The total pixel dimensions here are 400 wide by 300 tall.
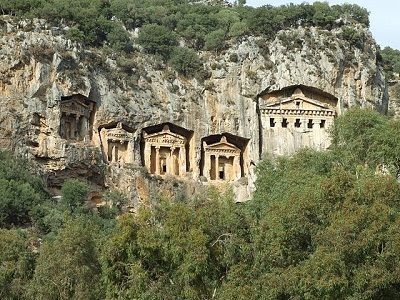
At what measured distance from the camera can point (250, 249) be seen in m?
31.6

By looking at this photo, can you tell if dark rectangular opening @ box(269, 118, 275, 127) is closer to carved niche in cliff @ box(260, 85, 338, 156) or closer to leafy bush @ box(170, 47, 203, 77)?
carved niche in cliff @ box(260, 85, 338, 156)

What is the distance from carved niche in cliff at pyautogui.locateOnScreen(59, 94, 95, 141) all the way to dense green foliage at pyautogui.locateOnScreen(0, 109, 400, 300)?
19862 millimetres

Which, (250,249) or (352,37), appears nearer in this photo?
(250,249)

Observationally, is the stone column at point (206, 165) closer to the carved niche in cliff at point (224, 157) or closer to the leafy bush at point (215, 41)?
the carved niche in cliff at point (224, 157)

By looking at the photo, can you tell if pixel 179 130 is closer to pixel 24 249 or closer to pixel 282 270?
pixel 24 249

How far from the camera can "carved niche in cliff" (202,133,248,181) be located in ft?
207

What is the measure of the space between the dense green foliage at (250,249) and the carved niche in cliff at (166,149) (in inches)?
884

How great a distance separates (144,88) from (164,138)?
3.72m

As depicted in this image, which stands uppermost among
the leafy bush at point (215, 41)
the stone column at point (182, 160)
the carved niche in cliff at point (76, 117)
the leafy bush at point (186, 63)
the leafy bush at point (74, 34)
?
the leafy bush at point (215, 41)

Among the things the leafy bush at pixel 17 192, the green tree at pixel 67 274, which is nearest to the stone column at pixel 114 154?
the leafy bush at pixel 17 192

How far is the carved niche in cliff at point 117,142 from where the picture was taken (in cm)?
6000

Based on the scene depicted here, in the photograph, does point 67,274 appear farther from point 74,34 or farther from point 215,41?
point 215,41

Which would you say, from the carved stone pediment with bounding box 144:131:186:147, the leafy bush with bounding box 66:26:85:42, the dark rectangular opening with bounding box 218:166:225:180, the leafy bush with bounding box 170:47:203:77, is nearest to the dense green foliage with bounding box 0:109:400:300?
the carved stone pediment with bounding box 144:131:186:147

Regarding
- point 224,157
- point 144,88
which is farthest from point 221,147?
point 144,88
